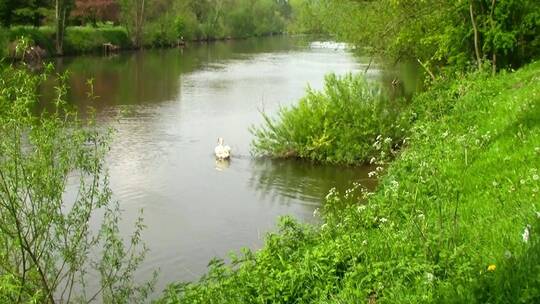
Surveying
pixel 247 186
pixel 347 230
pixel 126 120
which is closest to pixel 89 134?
pixel 347 230

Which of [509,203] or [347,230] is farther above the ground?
[509,203]

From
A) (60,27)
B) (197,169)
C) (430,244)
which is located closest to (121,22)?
(60,27)

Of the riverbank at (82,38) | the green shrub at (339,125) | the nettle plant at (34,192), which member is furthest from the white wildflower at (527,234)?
the riverbank at (82,38)

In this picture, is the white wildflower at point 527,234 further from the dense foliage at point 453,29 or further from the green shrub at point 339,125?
the green shrub at point 339,125

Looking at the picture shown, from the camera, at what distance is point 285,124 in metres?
19.0

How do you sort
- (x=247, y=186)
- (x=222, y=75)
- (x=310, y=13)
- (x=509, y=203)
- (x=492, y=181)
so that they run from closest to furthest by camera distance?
1. (x=509, y=203)
2. (x=492, y=181)
3. (x=247, y=186)
4. (x=310, y=13)
5. (x=222, y=75)

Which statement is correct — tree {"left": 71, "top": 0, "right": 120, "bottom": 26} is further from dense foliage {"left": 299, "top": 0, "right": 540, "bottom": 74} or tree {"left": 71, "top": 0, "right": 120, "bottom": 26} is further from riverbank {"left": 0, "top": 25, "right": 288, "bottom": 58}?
dense foliage {"left": 299, "top": 0, "right": 540, "bottom": 74}

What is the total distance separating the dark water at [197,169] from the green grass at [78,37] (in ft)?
42.1

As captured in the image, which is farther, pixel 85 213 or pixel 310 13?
pixel 310 13

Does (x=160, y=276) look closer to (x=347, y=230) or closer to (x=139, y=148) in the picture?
(x=347, y=230)

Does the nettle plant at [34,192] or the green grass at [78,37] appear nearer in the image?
the nettle plant at [34,192]

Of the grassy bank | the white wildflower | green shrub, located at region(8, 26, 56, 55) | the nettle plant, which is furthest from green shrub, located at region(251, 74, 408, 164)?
green shrub, located at region(8, 26, 56, 55)

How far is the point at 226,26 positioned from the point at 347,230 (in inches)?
3338

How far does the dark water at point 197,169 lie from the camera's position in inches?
512
